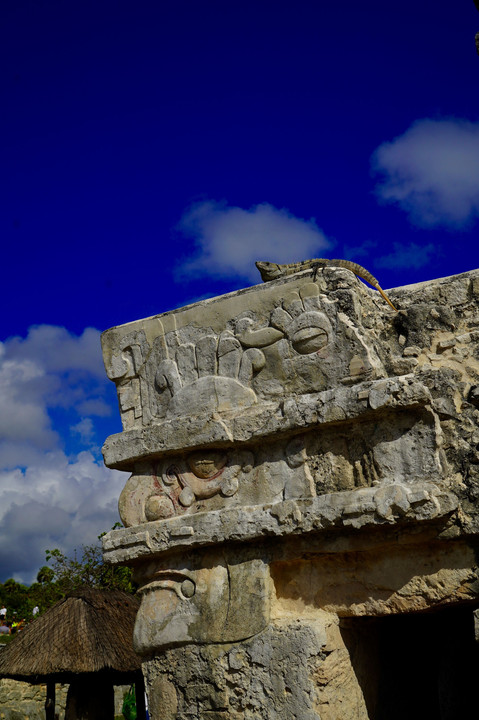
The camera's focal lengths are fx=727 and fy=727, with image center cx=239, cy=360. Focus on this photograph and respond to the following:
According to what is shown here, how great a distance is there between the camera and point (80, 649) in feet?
24.1

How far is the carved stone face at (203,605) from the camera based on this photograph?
452 cm

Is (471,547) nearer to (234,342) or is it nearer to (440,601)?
(440,601)

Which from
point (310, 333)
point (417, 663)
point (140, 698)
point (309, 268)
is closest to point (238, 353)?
point (310, 333)

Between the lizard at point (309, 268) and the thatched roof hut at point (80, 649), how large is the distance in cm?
438

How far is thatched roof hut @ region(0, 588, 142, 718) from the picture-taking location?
23.9ft

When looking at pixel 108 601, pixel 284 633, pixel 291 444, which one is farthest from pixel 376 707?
pixel 108 601

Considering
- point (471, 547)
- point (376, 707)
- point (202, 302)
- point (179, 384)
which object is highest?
point (202, 302)

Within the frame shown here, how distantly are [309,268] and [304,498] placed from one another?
5.18 ft

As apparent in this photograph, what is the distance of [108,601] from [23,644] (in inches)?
38.4

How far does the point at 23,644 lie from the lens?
7.76m

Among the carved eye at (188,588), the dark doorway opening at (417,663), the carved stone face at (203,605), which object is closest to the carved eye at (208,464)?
the carved stone face at (203,605)

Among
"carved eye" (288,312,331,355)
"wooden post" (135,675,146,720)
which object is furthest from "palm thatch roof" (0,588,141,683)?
"carved eye" (288,312,331,355)

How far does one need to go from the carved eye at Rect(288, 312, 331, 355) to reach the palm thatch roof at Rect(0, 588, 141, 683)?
428cm

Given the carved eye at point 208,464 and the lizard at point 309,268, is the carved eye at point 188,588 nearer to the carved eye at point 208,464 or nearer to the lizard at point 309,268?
the carved eye at point 208,464
